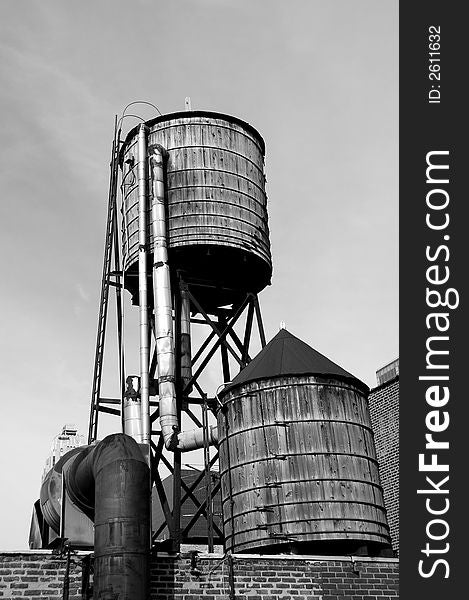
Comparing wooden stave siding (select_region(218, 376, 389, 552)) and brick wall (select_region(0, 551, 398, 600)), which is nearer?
brick wall (select_region(0, 551, 398, 600))

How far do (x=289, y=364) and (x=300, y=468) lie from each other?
223 cm

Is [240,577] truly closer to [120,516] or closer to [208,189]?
[120,516]

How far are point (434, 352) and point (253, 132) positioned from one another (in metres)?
13.6

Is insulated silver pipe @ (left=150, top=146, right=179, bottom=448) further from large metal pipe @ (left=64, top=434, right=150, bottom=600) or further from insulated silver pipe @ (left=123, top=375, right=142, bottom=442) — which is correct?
large metal pipe @ (left=64, top=434, right=150, bottom=600)

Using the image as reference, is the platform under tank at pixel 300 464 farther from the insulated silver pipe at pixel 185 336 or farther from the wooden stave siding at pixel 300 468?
the insulated silver pipe at pixel 185 336

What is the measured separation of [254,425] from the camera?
49.3 feet

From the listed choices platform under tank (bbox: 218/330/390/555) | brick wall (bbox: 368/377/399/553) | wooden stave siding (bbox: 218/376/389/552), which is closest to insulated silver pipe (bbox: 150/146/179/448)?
platform under tank (bbox: 218/330/390/555)

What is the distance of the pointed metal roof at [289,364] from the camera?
15.5 meters

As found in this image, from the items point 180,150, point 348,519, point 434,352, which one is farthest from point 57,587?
point 180,150

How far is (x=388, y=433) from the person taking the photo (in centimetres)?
2361

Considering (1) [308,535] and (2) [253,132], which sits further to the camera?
(2) [253,132]

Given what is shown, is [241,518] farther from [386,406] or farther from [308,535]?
[386,406]

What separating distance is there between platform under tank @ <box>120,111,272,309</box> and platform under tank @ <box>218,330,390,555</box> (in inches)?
189

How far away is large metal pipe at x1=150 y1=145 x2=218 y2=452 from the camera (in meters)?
18.3
